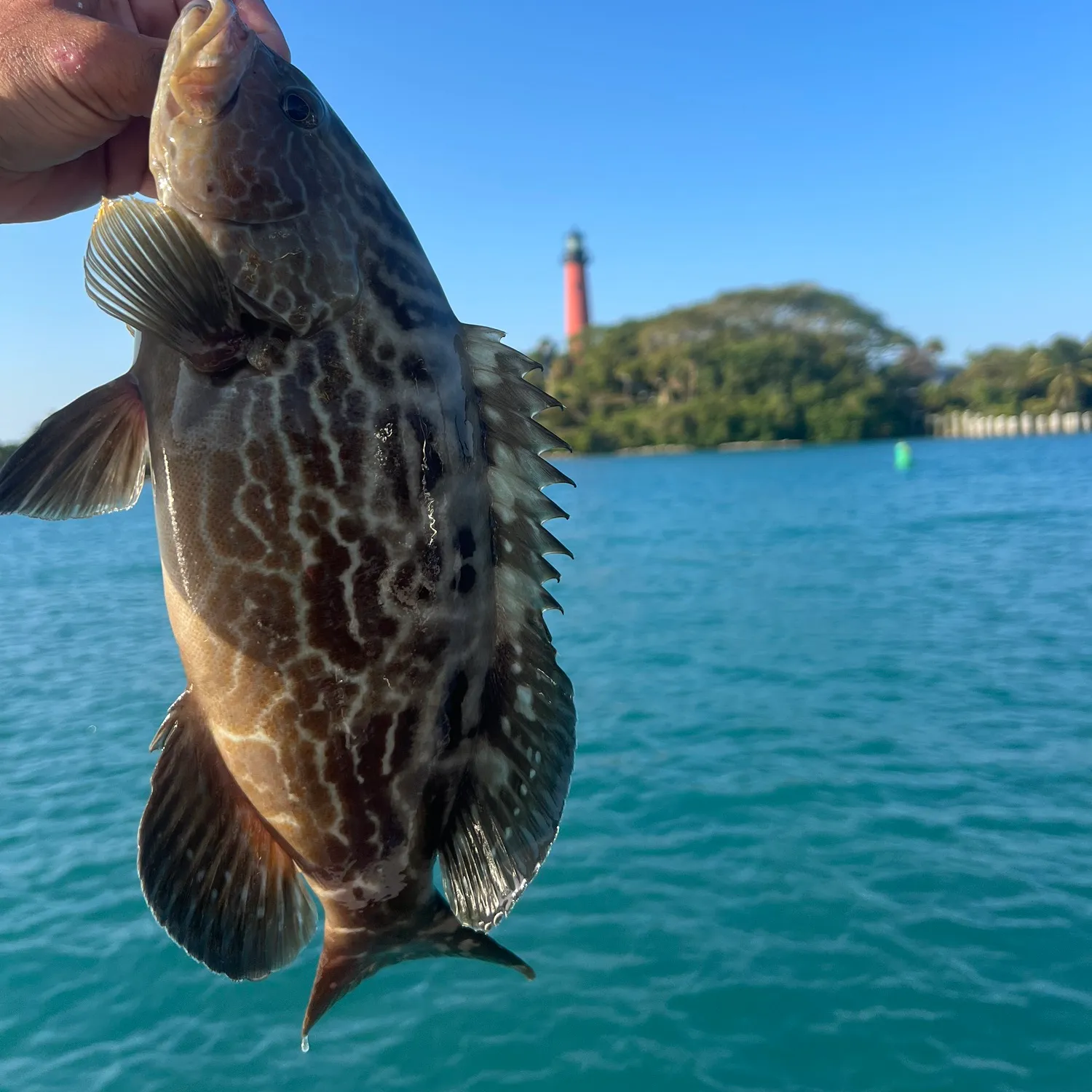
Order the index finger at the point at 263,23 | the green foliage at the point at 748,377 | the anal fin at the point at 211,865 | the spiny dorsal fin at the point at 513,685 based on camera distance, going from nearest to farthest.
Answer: the anal fin at the point at 211,865 → the spiny dorsal fin at the point at 513,685 → the index finger at the point at 263,23 → the green foliage at the point at 748,377

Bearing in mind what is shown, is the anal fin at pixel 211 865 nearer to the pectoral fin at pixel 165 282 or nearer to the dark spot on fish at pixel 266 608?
the dark spot on fish at pixel 266 608

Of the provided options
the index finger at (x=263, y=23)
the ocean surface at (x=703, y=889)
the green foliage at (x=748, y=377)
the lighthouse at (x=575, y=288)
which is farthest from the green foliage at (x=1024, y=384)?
the index finger at (x=263, y=23)

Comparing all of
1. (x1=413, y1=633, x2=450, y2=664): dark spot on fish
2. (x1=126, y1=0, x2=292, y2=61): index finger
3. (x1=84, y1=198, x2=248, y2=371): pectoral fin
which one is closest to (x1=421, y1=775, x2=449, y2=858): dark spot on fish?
(x1=413, y1=633, x2=450, y2=664): dark spot on fish

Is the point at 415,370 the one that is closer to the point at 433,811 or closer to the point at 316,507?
the point at 316,507

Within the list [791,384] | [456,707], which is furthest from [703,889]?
[791,384]

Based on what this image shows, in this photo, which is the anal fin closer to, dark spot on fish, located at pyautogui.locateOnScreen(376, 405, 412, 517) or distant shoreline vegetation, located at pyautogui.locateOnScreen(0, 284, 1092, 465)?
dark spot on fish, located at pyautogui.locateOnScreen(376, 405, 412, 517)

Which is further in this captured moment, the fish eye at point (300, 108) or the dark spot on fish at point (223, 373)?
the fish eye at point (300, 108)
